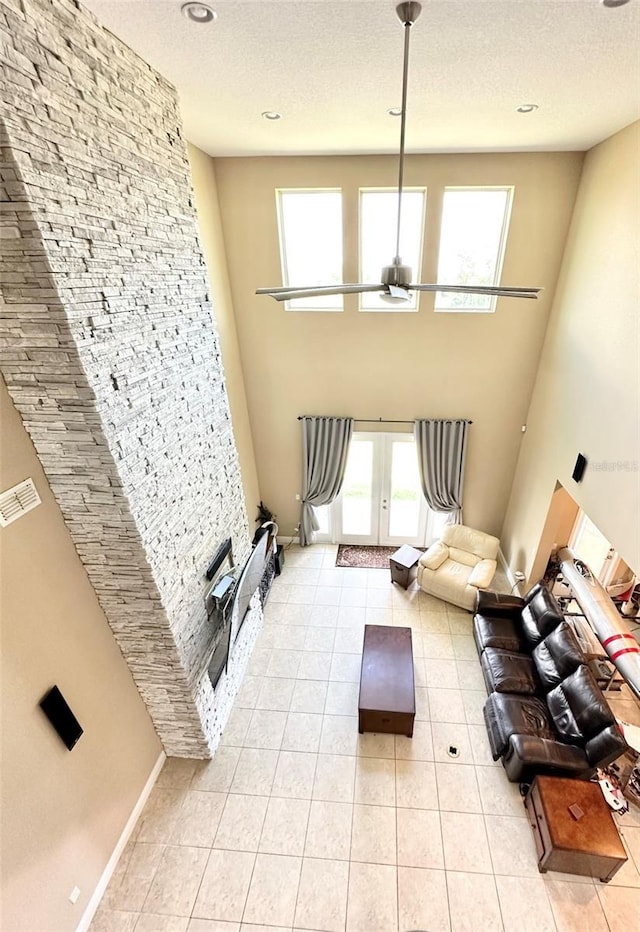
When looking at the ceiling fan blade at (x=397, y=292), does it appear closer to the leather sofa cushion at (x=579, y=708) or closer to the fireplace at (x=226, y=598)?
the fireplace at (x=226, y=598)

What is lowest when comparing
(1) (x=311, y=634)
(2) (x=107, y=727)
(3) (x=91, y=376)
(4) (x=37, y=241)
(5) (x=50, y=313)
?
(1) (x=311, y=634)

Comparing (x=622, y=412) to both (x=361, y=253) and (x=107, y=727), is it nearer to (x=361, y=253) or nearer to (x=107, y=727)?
(x=361, y=253)

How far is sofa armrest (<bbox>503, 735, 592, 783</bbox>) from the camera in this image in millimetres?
3398

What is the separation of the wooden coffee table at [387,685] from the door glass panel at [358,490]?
2.28m

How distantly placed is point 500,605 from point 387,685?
71.3 inches

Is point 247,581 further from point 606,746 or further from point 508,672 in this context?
point 606,746

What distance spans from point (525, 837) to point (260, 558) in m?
3.22

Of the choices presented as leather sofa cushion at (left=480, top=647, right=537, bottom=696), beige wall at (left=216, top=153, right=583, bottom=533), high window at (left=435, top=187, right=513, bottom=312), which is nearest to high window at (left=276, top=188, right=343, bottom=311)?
beige wall at (left=216, top=153, right=583, bottom=533)

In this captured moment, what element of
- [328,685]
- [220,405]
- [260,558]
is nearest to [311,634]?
[328,685]

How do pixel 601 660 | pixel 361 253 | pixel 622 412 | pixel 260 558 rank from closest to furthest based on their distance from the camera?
pixel 622 412 < pixel 260 558 < pixel 601 660 < pixel 361 253

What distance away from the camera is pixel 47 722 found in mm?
2561

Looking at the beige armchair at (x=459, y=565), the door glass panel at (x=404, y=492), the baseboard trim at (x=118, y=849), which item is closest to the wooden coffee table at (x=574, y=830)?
the beige armchair at (x=459, y=565)

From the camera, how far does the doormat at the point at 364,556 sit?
6449 mm

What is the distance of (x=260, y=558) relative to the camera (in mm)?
4059
